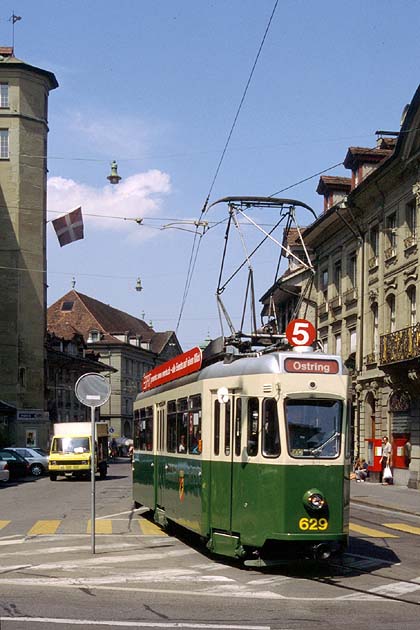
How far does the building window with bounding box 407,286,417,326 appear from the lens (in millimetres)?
36438

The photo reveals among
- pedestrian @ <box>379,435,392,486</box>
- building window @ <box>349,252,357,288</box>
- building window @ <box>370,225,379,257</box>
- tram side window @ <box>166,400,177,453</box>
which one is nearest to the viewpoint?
→ tram side window @ <box>166,400,177,453</box>

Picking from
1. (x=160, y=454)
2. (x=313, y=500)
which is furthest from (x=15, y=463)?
(x=313, y=500)

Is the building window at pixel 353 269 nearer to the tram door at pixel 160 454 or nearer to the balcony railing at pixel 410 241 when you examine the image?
the balcony railing at pixel 410 241

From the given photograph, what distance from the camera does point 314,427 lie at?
12172 mm

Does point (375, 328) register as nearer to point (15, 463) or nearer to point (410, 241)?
point (410, 241)

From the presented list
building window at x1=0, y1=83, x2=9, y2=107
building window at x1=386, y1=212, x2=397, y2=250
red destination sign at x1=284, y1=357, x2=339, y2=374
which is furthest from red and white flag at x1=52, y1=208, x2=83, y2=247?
building window at x1=0, y1=83, x2=9, y2=107

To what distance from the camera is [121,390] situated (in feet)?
364

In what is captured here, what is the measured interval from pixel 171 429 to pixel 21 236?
51.7 m

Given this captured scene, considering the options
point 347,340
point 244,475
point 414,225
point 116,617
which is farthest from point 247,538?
point 347,340

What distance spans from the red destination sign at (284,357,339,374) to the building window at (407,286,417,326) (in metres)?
24.7

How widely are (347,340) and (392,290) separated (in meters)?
7.18

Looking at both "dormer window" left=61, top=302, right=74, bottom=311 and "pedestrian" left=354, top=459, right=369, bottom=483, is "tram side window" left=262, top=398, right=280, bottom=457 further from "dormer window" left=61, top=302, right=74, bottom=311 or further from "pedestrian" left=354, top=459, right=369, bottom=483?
"dormer window" left=61, top=302, right=74, bottom=311

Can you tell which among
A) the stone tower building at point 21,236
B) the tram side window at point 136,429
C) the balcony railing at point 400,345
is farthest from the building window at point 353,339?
the stone tower building at point 21,236

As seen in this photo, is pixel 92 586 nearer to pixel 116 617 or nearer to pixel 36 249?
pixel 116 617
